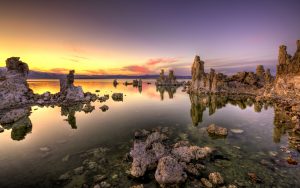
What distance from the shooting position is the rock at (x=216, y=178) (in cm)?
1313

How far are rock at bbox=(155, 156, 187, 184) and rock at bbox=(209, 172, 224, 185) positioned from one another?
83.0 inches

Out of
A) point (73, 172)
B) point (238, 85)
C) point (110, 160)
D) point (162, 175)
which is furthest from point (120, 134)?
point (238, 85)

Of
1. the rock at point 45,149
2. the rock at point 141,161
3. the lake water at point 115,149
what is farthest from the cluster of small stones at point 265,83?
the rock at point 45,149

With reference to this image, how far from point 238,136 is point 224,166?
10.5 metres

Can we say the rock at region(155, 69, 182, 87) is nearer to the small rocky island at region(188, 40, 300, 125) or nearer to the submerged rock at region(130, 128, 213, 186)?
the small rocky island at region(188, 40, 300, 125)

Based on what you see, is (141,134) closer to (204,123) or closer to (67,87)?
(204,123)

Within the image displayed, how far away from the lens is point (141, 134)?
2467 cm

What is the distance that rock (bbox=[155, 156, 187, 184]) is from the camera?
1297 centimetres

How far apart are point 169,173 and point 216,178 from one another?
3.74 metres

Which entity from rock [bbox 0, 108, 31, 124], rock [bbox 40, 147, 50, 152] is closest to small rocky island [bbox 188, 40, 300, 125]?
rock [bbox 40, 147, 50, 152]

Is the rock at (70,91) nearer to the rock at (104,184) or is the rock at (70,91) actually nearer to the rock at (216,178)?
the rock at (104,184)

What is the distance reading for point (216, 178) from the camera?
13.3 meters

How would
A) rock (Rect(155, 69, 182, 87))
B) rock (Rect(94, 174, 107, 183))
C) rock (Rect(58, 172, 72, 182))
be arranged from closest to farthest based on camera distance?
1. rock (Rect(94, 174, 107, 183))
2. rock (Rect(58, 172, 72, 182))
3. rock (Rect(155, 69, 182, 87))

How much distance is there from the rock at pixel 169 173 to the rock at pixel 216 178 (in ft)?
6.91
